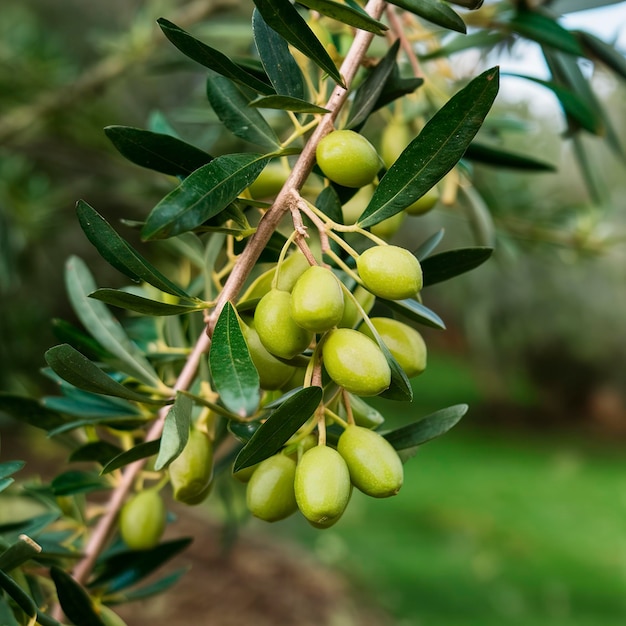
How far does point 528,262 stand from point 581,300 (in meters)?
0.94

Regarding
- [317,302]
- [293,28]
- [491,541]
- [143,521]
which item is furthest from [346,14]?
[491,541]

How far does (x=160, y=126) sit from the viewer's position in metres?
0.59

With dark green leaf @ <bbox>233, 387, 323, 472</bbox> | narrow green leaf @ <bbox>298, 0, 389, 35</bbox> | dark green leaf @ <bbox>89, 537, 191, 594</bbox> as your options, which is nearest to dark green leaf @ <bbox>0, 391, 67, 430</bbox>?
dark green leaf @ <bbox>89, 537, 191, 594</bbox>

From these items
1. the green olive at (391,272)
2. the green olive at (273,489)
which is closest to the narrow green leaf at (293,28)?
the green olive at (391,272)

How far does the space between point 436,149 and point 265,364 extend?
0.15 metres

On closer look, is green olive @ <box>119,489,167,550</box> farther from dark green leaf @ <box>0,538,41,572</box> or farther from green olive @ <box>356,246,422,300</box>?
green olive @ <box>356,246,422,300</box>

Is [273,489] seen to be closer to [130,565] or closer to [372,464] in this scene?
[372,464]

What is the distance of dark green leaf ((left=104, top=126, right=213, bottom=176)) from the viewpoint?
403 mm

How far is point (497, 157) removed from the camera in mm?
596

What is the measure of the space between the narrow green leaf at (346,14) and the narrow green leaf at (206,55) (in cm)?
6

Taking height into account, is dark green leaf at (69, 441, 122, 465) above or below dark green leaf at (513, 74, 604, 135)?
below

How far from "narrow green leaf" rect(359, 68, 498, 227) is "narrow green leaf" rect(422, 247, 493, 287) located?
7cm

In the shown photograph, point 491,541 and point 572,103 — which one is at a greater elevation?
point 572,103

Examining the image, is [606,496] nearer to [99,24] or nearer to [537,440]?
[537,440]
